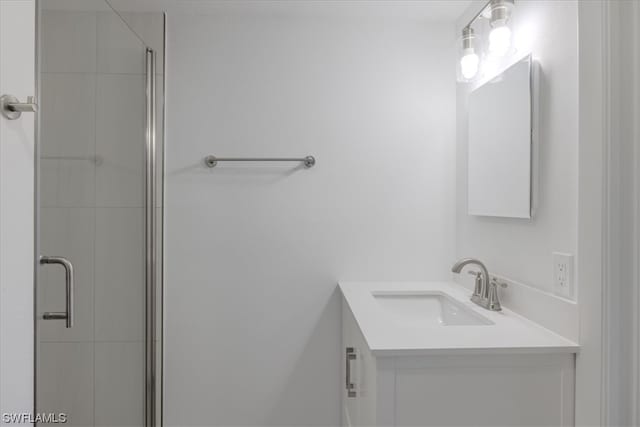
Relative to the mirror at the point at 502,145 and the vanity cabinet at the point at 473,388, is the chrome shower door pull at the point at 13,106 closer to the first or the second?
the vanity cabinet at the point at 473,388

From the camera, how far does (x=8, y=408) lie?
2.94ft

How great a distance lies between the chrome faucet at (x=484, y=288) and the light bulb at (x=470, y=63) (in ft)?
2.58

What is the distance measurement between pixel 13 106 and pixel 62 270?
18.2 inches

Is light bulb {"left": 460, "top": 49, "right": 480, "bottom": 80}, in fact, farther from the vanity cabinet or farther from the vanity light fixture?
the vanity cabinet

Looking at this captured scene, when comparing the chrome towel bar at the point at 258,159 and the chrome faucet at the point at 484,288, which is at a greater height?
the chrome towel bar at the point at 258,159

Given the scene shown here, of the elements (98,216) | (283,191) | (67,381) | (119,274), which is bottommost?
(67,381)

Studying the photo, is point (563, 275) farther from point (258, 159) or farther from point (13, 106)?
point (13, 106)

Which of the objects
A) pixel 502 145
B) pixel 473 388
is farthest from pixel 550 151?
pixel 473 388

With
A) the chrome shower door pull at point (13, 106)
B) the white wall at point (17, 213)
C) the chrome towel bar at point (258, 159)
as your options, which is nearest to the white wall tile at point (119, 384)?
the white wall at point (17, 213)

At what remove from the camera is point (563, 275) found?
113 centimetres

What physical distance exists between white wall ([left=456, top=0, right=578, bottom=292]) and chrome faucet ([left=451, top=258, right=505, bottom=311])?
0.29 ft

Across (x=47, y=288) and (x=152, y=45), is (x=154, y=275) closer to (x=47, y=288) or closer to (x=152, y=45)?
(x=47, y=288)

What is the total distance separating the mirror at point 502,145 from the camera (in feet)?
4.18

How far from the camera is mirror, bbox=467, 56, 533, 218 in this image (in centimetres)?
127
